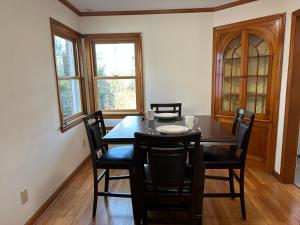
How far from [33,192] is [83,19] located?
2664 mm

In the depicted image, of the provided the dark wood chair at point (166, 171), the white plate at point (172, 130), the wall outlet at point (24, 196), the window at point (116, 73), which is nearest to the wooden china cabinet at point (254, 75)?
the window at point (116, 73)

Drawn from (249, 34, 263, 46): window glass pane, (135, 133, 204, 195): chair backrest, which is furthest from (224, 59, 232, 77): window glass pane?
(135, 133, 204, 195): chair backrest

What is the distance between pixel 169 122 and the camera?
2338mm

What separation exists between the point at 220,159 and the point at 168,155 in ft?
2.71

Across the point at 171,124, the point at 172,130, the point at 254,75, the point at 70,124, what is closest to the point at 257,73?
the point at 254,75

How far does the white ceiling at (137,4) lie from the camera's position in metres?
2.99

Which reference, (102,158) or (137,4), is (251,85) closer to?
(137,4)

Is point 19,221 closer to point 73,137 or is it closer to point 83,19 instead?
point 73,137

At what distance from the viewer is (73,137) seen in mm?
3037

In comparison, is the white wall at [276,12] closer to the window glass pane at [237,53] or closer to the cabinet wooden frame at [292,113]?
the cabinet wooden frame at [292,113]

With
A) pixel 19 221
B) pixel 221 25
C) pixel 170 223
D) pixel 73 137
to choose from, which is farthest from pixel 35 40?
pixel 221 25

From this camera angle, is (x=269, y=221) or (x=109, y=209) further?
(x=109, y=209)

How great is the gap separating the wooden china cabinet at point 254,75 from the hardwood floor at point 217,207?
522 millimetres

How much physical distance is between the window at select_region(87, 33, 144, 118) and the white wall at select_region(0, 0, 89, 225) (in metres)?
0.94
